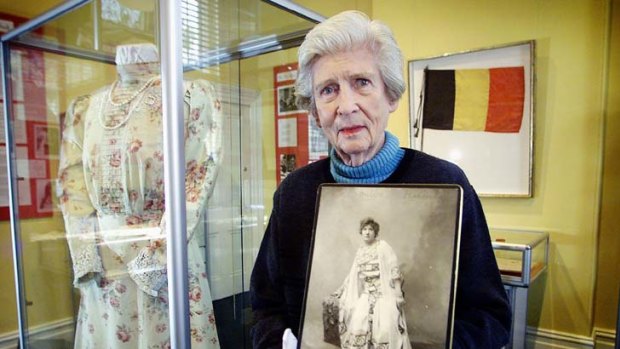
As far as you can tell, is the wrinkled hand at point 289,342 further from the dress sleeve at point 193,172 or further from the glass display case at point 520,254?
the glass display case at point 520,254

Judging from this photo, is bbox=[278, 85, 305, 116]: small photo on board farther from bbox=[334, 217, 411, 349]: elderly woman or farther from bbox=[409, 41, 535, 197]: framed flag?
bbox=[334, 217, 411, 349]: elderly woman

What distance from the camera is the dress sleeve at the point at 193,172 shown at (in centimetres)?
105

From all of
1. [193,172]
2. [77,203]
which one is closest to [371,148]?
[193,172]

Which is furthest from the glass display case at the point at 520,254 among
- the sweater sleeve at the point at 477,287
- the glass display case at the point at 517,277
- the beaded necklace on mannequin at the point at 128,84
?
the beaded necklace on mannequin at the point at 128,84

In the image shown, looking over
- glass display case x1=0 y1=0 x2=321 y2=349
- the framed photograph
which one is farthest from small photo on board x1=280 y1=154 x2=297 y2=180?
the framed photograph

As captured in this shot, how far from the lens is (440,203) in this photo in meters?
0.44

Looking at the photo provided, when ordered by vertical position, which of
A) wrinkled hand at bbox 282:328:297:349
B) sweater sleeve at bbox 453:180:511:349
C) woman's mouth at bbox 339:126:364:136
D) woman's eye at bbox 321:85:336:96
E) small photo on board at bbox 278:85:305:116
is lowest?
wrinkled hand at bbox 282:328:297:349

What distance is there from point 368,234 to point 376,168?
150 mm

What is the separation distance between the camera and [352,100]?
0.56 metres

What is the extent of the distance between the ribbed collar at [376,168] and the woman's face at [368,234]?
0.13m

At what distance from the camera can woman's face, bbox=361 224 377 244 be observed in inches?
18.3

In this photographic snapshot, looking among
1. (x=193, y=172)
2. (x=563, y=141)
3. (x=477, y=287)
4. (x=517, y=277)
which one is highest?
(x=563, y=141)

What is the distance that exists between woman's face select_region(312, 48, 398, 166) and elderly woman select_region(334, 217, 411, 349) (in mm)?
149

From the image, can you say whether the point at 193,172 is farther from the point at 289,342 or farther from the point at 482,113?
the point at 482,113
